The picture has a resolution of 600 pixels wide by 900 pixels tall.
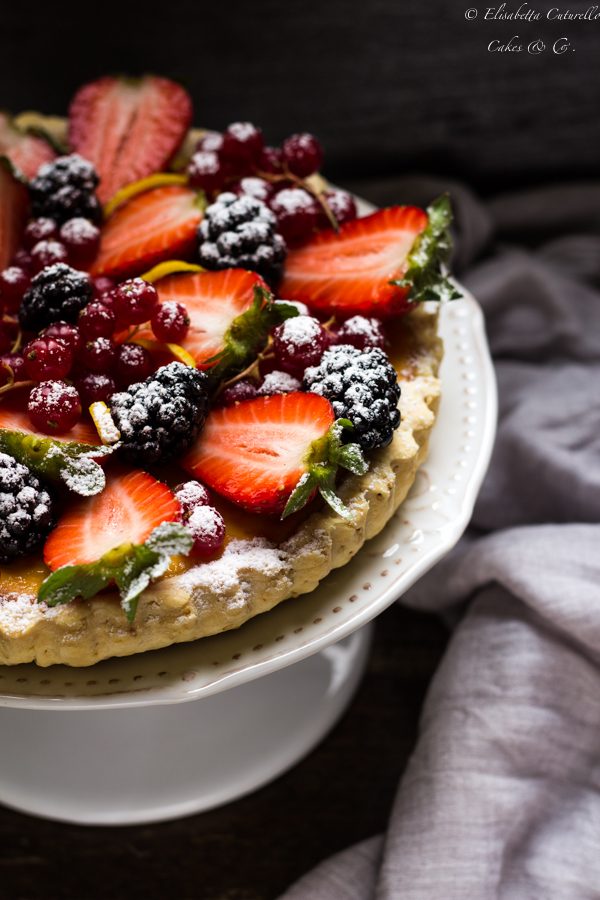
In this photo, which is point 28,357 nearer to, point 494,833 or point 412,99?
point 494,833

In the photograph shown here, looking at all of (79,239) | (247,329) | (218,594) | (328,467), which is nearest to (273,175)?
(79,239)

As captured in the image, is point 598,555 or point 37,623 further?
point 598,555

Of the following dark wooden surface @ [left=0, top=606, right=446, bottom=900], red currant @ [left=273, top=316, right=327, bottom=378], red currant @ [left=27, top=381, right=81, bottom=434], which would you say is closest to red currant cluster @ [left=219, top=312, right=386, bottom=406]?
red currant @ [left=273, top=316, right=327, bottom=378]

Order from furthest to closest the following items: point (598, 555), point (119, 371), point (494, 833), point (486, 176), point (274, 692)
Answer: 1. point (486, 176)
2. point (274, 692)
3. point (598, 555)
4. point (494, 833)
5. point (119, 371)

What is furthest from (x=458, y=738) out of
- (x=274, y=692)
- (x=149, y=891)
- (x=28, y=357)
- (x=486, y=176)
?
(x=486, y=176)

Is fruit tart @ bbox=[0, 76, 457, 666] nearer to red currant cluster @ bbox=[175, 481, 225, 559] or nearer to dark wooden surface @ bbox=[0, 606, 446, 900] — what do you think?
red currant cluster @ bbox=[175, 481, 225, 559]
